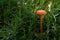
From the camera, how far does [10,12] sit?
170 cm

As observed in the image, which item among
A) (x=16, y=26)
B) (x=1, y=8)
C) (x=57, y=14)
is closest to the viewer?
(x=16, y=26)

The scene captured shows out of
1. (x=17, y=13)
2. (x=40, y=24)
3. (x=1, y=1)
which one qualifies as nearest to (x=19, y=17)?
(x=17, y=13)

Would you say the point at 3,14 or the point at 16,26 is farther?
the point at 3,14

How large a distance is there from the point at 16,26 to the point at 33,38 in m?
0.18

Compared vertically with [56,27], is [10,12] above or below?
above

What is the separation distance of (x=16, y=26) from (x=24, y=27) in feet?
0.33

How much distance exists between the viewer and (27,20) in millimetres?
1599

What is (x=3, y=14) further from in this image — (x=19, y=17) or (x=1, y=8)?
(x=19, y=17)

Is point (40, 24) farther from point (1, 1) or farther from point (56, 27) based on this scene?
point (1, 1)

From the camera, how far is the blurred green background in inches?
58.8

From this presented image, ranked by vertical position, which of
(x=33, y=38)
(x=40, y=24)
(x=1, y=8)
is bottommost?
(x=33, y=38)

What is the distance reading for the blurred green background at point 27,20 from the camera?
→ 1.49m

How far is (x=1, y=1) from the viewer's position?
5.81 ft

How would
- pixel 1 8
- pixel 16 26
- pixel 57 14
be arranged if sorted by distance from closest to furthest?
pixel 16 26
pixel 57 14
pixel 1 8
